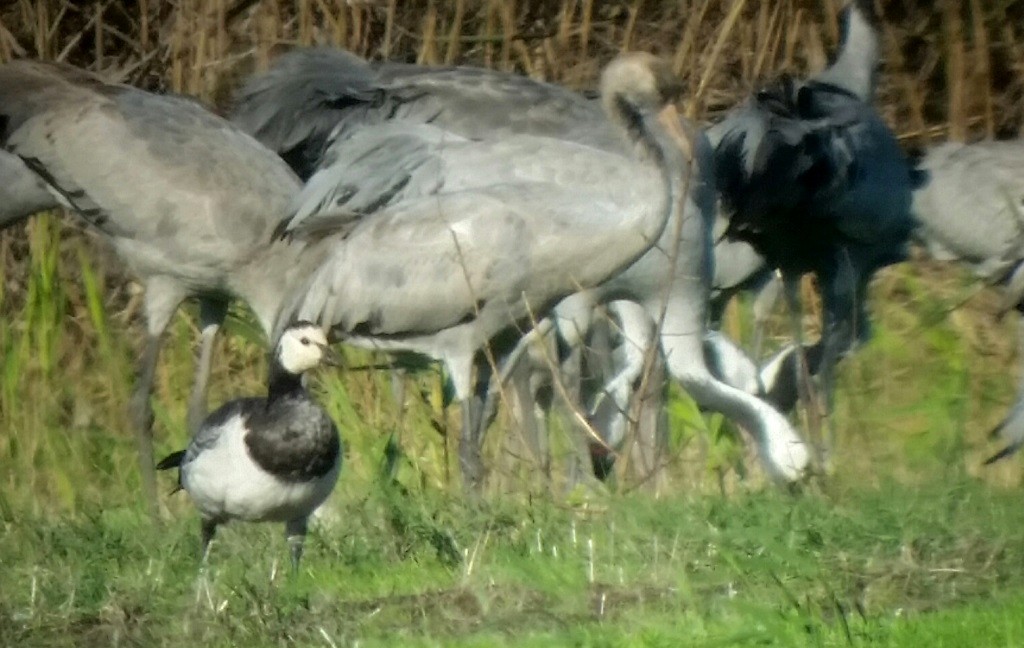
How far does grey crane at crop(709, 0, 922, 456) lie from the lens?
798 centimetres

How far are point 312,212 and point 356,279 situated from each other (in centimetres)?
48

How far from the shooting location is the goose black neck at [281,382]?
640 centimetres

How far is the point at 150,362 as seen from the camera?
7.98 metres

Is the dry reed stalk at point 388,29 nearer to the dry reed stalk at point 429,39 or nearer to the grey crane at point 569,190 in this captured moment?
the dry reed stalk at point 429,39

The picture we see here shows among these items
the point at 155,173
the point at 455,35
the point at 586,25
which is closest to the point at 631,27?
the point at 586,25

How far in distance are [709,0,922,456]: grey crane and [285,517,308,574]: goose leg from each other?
2.42 m

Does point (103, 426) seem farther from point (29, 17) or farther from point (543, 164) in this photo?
point (543, 164)

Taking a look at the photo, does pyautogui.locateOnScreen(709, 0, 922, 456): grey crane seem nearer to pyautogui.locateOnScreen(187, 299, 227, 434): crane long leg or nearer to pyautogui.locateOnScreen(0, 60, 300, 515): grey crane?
pyautogui.locateOnScreen(0, 60, 300, 515): grey crane

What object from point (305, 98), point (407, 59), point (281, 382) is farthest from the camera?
point (407, 59)

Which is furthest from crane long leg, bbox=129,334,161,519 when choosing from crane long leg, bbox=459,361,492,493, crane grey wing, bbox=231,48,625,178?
crane long leg, bbox=459,361,492,493

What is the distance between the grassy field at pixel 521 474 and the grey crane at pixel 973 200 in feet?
0.97

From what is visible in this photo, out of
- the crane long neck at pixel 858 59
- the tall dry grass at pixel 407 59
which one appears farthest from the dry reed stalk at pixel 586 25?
the crane long neck at pixel 858 59

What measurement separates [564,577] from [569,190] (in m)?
2.40

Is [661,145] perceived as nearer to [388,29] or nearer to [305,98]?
[305,98]
